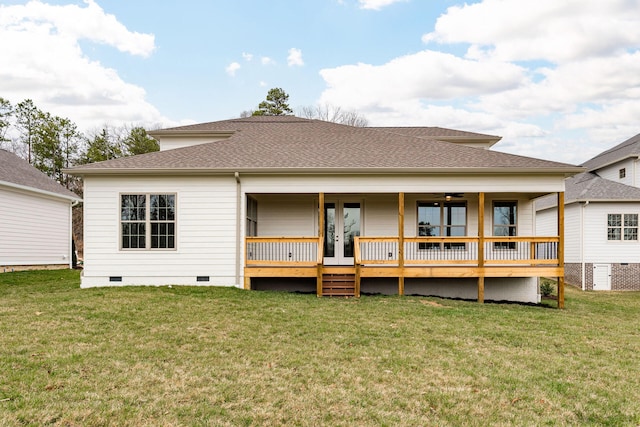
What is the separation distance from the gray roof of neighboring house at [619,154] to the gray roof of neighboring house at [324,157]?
472 inches

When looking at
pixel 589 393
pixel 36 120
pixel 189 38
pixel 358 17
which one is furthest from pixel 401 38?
pixel 36 120

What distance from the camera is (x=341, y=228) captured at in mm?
12523

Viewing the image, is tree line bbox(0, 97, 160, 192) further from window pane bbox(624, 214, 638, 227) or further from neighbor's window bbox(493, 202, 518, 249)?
window pane bbox(624, 214, 638, 227)

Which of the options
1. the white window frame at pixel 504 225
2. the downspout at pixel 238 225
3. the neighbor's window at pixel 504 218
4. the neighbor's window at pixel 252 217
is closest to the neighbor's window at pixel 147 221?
the downspout at pixel 238 225

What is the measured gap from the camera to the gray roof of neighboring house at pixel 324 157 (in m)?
10.5

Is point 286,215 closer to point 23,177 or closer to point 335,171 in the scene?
point 335,171

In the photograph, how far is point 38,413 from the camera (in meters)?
3.43

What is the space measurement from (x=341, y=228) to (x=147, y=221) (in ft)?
18.1

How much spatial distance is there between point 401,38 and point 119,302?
67.2 ft

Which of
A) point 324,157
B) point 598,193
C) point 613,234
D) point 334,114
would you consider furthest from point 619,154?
point 334,114

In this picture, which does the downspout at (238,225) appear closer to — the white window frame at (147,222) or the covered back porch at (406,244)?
the covered back porch at (406,244)

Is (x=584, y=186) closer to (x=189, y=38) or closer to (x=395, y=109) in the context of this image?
(x=189, y=38)

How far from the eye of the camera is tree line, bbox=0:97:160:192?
2859 cm

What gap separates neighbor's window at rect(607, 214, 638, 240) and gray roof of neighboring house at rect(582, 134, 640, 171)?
3605 mm
